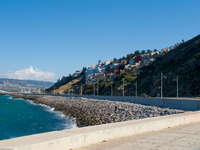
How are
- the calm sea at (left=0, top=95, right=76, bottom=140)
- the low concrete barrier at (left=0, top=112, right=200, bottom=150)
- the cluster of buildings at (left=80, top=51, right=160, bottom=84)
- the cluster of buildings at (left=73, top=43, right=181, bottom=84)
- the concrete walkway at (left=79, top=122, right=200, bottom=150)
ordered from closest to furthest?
the low concrete barrier at (left=0, top=112, right=200, bottom=150), the concrete walkway at (left=79, top=122, right=200, bottom=150), the calm sea at (left=0, top=95, right=76, bottom=140), the cluster of buildings at (left=73, top=43, right=181, bottom=84), the cluster of buildings at (left=80, top=51, right=160, bottom=84)

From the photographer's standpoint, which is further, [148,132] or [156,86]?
[156,86]

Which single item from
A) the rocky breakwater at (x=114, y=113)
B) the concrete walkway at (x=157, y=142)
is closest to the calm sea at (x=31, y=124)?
the rocky breakwater at (x=114, y=113)

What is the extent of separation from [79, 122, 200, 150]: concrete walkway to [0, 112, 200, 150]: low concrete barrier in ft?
0.72

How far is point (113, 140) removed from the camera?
9180mm

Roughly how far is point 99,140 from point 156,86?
6323cm

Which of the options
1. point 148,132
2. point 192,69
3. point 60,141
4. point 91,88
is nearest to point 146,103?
point 192,69

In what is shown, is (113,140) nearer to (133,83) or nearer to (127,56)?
(133,83)

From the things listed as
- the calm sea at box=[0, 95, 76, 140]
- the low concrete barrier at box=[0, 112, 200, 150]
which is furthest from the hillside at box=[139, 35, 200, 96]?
the low concrete barrier at box=[0, 112, 200, 150]

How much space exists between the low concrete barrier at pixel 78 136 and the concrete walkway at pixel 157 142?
22 cm

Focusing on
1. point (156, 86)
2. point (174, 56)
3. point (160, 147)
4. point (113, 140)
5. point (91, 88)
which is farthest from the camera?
point (91, 88)

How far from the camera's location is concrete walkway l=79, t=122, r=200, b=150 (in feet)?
27.2

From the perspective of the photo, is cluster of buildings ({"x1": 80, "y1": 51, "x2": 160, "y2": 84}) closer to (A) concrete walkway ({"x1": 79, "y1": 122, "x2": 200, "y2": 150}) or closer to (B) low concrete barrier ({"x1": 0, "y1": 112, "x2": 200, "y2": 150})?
(B) low concrete barrier ({"x1": 0, "y1": 112, "x2": 200, "y2": 150})

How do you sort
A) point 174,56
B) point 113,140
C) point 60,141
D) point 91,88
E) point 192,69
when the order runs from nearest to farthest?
point 60,141
point 113,140
point 192,69
point 174,56
point 91,88

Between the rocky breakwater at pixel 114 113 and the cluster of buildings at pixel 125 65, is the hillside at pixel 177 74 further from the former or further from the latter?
the cluster of buildings at pixel 125 65
